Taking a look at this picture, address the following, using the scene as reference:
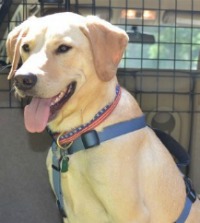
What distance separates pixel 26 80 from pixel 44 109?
0.69 ft

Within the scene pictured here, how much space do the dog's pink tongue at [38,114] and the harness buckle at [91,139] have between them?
220 mm

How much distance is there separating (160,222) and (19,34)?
3.87ft

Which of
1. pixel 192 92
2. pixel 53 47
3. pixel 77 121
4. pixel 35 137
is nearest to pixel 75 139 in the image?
pixel 77 121

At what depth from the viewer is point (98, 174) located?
3332 millimetres

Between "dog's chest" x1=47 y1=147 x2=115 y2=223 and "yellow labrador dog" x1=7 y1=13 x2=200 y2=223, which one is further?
"dog's chest" x1=47 y1=147 x2=115 y2=223

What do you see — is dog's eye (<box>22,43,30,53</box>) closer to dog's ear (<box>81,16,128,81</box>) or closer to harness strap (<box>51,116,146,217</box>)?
dog's ear (<box>81,16,128,81</box>)

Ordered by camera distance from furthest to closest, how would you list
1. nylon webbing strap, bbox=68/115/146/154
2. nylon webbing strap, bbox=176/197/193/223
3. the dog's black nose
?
1. nylon webbing strap, bbox=176/197/193/223
2. nylon webbing strap, bbox=68/115/146/154
3. the dog's black nose

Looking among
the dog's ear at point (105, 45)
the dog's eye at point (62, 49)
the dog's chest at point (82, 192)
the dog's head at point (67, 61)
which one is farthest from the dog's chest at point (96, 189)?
the dog's eye at point (62, 49)

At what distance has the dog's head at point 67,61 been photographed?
3.23 m

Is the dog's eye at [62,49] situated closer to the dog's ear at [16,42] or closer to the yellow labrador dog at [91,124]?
the yellow labrador dog at [91,124]

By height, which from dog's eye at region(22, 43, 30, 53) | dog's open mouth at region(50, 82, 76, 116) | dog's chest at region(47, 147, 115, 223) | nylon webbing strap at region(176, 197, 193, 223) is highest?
dog's eye at region(22, 43, 30, 53)

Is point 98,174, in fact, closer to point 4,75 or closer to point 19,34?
point 19,34

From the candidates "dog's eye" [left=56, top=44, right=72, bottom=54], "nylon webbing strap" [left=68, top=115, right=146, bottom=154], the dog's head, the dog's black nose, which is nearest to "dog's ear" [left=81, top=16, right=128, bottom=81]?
the dog's head

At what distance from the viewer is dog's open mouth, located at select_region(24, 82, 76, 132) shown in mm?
3271
